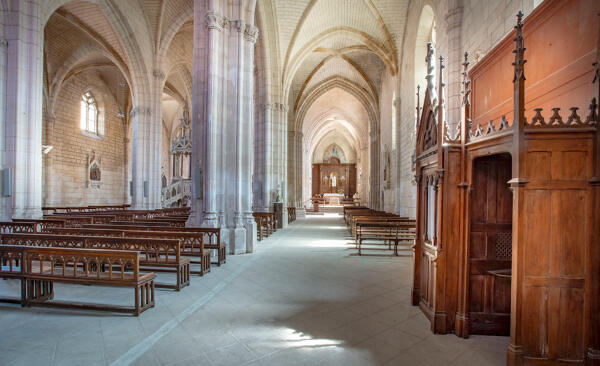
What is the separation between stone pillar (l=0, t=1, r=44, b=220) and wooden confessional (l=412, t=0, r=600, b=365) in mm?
11173

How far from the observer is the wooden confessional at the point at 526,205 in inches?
115

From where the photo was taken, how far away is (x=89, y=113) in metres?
22.9

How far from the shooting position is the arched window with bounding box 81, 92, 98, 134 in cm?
2228

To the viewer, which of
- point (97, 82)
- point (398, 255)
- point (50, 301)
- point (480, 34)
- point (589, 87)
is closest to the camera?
point (589, 87)

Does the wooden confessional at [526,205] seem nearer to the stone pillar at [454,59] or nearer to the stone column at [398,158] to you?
the stone pillar at [454,59]

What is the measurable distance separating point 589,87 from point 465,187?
6.31 ft

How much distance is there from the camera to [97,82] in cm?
2305

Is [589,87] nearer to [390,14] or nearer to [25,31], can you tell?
[25,31]

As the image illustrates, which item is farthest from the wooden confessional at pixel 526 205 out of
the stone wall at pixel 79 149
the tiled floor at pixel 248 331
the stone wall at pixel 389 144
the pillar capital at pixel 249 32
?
the stone wall at pixel 79 149

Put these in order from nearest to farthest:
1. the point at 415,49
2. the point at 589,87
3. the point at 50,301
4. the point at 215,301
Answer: the point at 589,87
the point at 50,301
the point at 215,301
the point at 415,49

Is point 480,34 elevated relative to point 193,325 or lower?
elevated

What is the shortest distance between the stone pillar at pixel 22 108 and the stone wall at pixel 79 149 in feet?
38.0

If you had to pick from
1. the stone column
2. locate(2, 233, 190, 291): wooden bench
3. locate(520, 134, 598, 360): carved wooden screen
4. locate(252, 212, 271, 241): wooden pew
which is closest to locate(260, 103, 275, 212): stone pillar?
locate(252, 212, 271, 241): wooden pew

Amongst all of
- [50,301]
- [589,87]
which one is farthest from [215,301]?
[589,87]
